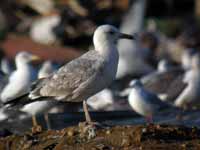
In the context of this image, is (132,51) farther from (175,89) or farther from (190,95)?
(190,95)

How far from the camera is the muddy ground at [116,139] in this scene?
7438mm

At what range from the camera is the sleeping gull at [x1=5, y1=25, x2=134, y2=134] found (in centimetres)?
855

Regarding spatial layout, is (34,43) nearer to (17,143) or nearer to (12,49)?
(12,49)

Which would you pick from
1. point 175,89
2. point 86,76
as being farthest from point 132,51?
point 86,76

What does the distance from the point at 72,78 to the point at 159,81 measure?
22.7 ft

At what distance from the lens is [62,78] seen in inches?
351

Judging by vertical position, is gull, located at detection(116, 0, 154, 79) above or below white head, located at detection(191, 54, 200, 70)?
above

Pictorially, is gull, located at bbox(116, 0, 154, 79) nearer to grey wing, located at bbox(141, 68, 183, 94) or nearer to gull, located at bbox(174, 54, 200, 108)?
grey wing, located at bbox(141, 68, 183, 94)

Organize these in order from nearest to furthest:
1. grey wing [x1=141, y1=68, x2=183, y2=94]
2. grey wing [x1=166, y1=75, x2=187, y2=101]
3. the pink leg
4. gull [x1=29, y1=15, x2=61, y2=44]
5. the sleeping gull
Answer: the sleeping gull → the pink leg → grey wing [x1=166, y1=75, x2=187, y2=101] → grey wing [x1=141, y1=68, x2=183, y2=94] → gull [x1=29, y1=15, x2=61, y2=44]

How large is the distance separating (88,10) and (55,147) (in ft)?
56.5

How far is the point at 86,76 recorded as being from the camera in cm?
863

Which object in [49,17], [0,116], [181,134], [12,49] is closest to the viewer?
[181,134]

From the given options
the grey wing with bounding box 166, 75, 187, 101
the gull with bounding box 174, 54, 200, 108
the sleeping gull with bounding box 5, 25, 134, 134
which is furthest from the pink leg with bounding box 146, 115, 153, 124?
the grey wing with bounding box 166, 75, 187, 101

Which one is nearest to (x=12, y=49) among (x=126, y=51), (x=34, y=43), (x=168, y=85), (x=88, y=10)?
(x=34, y=43)
